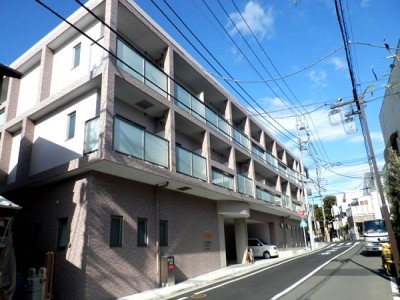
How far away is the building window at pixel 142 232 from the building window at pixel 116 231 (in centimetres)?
114

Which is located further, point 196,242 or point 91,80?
point 196,242

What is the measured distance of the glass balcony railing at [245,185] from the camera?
20923mm

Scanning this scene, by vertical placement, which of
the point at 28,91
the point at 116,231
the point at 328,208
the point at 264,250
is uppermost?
the point at 28,91

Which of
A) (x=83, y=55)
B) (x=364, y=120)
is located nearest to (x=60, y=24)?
(x=83, y=55)

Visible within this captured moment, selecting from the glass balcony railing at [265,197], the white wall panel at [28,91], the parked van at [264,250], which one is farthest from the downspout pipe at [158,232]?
the parked van at [264,250]

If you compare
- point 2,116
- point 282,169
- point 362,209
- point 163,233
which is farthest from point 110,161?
point 362,209

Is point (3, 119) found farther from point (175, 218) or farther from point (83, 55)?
point (175, 218)

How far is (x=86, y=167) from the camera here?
11.1m

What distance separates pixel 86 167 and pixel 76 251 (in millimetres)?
2930

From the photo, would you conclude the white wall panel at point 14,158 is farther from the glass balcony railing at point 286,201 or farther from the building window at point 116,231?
the glass balcony railing at point 286,201

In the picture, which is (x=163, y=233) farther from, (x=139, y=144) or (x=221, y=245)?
(x=221, y=245)

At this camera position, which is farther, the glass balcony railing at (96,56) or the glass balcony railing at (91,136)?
the glass balcony railing at (96,56)

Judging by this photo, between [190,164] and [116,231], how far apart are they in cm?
514

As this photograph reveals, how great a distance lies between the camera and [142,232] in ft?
43.7
